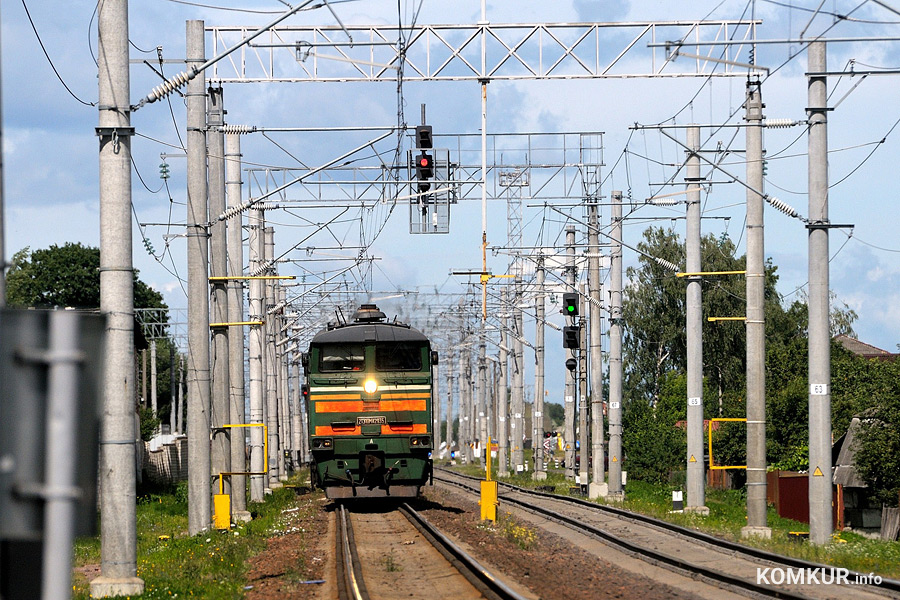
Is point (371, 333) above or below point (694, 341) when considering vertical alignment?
above

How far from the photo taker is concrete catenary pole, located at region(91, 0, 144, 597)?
11.3 meters

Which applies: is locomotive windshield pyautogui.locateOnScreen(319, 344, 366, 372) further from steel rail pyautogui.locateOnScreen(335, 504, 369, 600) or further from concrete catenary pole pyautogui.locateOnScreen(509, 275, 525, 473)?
concrete catenary pole pyautogui.locateOnScreen(509, 275, 525, 473)

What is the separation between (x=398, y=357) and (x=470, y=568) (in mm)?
9730

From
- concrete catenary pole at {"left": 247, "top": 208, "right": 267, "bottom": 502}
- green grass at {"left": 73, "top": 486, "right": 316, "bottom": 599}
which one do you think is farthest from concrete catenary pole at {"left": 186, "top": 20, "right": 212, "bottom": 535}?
concrete catenary pole at {"left": 247, "top": 208, "right": 267, "bottom": 502}

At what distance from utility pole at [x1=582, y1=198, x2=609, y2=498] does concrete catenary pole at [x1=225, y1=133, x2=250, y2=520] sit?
1010cm

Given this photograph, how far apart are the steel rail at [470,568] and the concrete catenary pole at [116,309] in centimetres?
382

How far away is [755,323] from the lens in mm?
20078

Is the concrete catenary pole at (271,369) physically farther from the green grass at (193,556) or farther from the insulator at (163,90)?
the insulator at (163,90)

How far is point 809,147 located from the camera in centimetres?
1806

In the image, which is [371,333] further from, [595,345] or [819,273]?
[819,273]

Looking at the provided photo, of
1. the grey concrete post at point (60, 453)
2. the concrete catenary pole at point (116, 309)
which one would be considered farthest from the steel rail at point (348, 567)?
the grey concrete post at point (60, 453)

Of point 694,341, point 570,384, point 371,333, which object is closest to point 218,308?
point 371,333

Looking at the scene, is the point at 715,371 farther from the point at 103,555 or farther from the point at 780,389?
the point at 103,555
